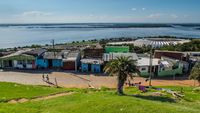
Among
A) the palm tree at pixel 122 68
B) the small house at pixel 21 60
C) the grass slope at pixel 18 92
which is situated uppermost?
the palm tree at pixel 122 68

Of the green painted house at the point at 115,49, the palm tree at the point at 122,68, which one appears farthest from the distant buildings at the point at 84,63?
the palm tree at the point at 122,68

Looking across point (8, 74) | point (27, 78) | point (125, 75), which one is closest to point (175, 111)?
point (125, 75)

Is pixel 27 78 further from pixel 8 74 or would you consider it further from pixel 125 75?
pixel 125 75

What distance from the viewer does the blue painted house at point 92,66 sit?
166 feet

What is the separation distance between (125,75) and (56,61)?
2850 cm

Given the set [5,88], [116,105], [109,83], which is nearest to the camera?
[116,105]

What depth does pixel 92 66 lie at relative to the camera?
167 ft

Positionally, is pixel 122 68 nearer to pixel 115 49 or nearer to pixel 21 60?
pixel 21 60

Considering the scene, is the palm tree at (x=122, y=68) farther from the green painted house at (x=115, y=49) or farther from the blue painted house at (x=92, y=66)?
the green painted house at (x=115, y=49)

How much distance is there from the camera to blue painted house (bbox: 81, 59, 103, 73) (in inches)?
1988

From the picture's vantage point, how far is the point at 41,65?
5356 cm

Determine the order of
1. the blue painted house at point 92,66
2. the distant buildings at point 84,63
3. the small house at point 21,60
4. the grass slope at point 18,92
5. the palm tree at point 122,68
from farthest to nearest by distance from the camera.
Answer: the small house at point 21,60
the blue painted house at point 92,66
the distant buildings at point 84,63
the grass slope at point 18,92
the palm tree at point 122,68

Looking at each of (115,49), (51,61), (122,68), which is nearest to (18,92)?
(122,68)

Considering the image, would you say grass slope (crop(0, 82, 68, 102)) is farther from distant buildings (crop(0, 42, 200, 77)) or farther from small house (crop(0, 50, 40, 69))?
distant buildings (crop(0, 42, 200, 77))
